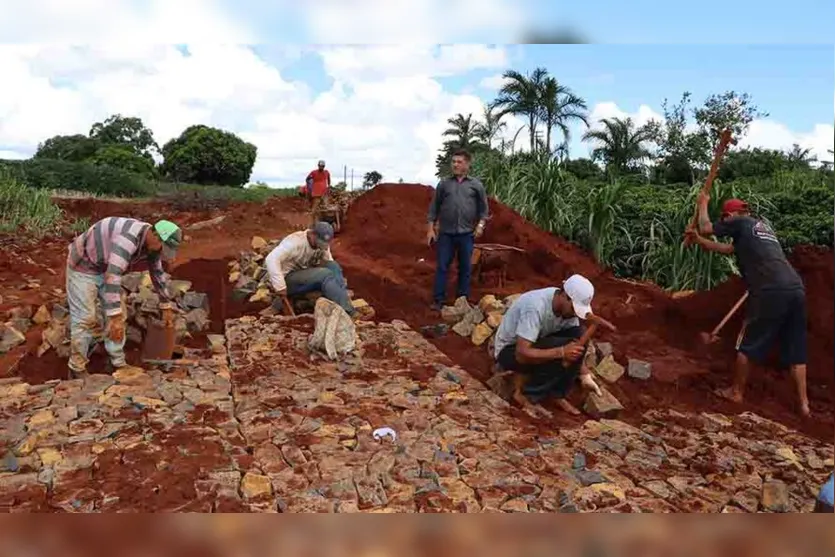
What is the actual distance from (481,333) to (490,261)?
8.19 ft

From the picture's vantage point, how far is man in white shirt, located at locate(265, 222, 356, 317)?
20.0ft

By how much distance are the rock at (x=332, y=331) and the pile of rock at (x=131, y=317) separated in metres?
1.31

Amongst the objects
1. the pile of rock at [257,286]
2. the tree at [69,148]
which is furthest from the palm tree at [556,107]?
the tree at [69,148]

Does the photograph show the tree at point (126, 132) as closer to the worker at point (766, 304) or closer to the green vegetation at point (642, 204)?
the green vegetation at point (642, 204)

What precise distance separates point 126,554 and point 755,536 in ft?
6.33

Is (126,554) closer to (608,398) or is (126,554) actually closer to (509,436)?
(509,436)

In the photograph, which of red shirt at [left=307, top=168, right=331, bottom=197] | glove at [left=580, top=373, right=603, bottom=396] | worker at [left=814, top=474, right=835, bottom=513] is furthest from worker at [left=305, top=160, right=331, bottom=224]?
worker at [left=814, top=474, right=835, bottom=513]

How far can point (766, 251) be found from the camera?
482 centimetres

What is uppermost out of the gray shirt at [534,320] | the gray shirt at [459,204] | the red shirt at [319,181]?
the red shirt at [319,181]

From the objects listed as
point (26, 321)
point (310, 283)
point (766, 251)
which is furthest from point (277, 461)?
point (26, 321)

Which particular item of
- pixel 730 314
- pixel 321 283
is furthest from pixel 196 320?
pixel 730 314

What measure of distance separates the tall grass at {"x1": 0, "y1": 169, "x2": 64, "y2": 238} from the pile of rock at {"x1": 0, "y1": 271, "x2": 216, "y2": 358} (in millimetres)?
5901

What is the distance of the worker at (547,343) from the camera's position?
4.22 metres

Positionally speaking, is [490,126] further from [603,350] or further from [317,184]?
[603,350]
